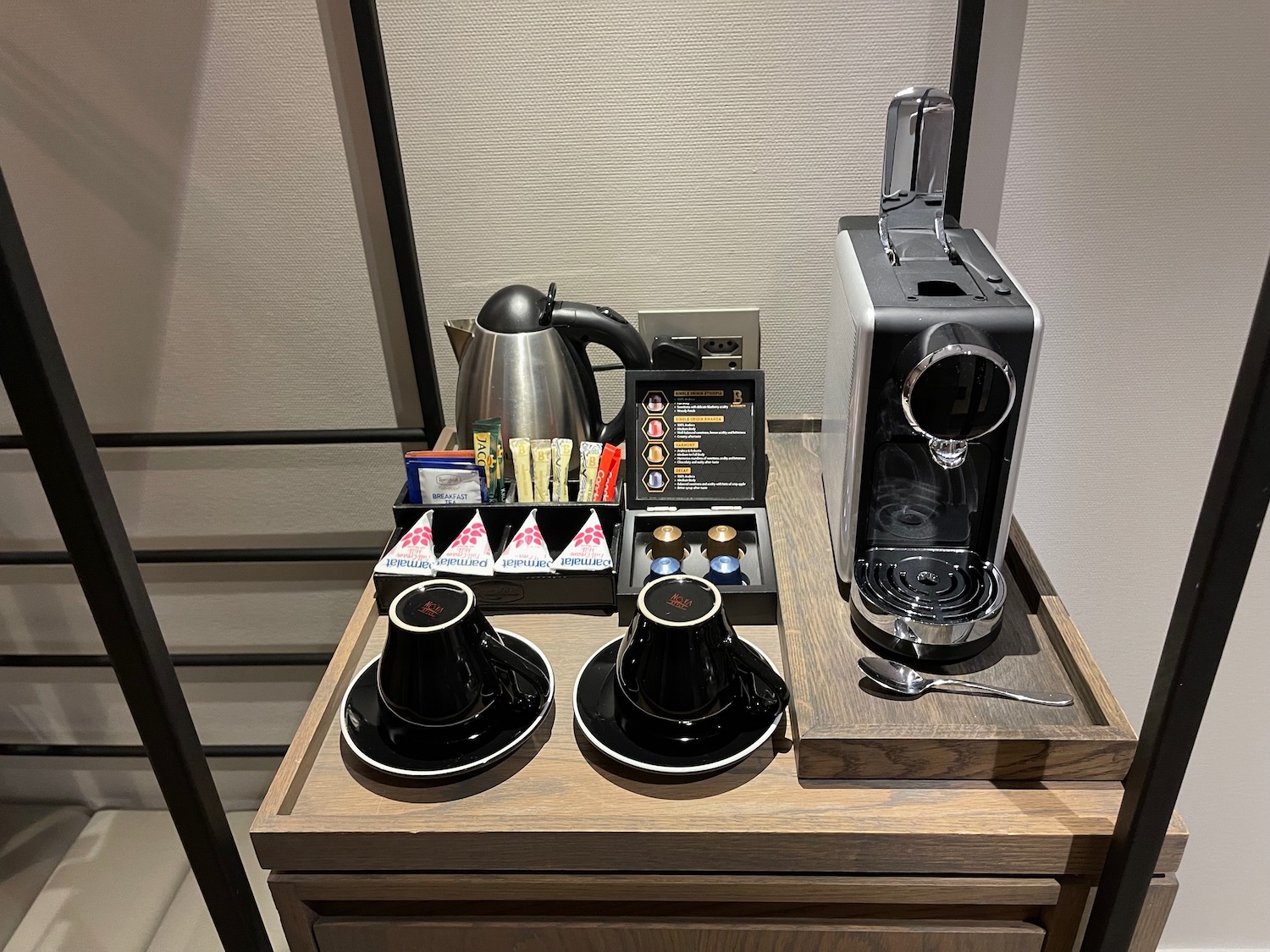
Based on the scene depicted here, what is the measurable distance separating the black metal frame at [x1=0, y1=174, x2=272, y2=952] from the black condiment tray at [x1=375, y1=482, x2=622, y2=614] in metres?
0.26

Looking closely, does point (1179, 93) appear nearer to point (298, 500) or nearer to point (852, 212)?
point (852, 212)

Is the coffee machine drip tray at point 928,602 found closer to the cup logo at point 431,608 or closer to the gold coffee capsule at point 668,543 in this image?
the gold coffee capsule at point 668,543

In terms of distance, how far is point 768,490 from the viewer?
100cm

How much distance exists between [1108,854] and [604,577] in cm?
47

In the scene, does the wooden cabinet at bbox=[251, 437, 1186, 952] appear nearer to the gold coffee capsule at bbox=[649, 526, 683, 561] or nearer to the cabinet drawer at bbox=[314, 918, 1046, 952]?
the cabinet drawer at bbox=[314, 918, 1046, 952]

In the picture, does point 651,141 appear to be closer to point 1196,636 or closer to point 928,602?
point 928,602

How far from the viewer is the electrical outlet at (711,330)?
43.8 inches

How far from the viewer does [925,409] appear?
2.26 feet

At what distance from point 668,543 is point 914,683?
0.27m

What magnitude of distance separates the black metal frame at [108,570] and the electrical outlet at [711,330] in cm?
67

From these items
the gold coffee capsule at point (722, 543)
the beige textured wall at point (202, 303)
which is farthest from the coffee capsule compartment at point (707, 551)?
the beige textured wall at point (202, 303)

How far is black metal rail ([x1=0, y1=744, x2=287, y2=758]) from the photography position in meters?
1.46

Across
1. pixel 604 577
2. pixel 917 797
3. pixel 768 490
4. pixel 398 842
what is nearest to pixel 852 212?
pixel 768 490

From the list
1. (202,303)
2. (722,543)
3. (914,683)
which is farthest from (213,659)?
(914,683)
